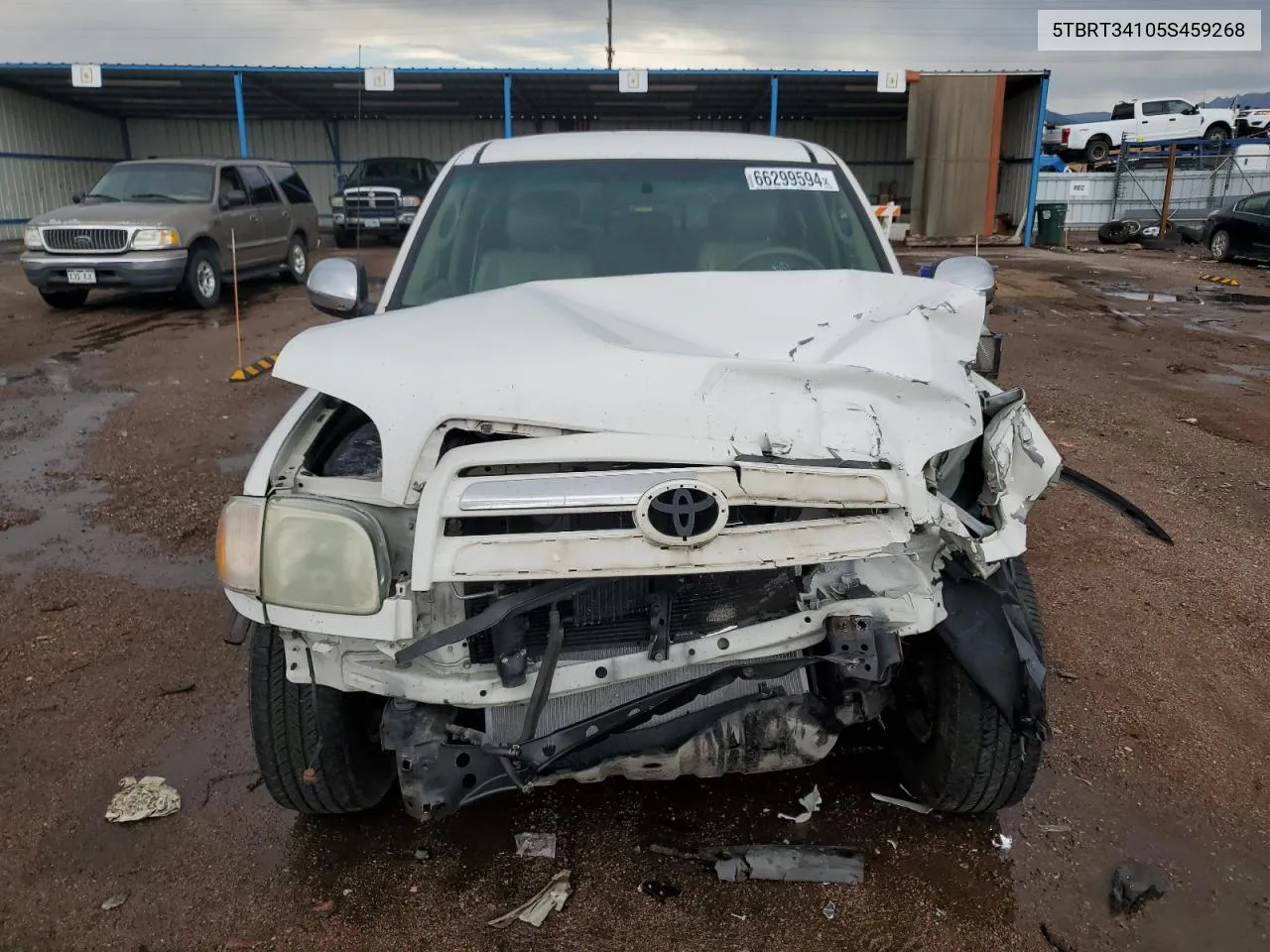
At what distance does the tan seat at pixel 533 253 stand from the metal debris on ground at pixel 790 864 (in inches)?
78.6

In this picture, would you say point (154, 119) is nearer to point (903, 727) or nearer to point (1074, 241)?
point (1074, 241)

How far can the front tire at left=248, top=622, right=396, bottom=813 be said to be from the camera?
8.04 ft

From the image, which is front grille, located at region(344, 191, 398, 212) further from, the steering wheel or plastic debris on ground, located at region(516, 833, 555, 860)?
plastic debris on ground, located at region(516, 833, 555, 860)

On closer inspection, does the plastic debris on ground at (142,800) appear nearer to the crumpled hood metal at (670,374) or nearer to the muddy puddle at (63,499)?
the crumpled hood metal at (670,374)

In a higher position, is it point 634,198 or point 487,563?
point 634,198

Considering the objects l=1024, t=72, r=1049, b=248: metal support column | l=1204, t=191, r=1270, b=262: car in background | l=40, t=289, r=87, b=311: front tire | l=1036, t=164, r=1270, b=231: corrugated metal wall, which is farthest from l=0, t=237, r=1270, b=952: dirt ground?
l=1036, t=164, r=1270, b=231: corrugated metal wall

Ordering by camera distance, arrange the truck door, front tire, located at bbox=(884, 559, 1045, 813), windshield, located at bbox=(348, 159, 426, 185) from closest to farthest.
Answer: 1. front tire, located at bbox=(884, 559, 1045, 813)
2. the truck door
3. windshield, located at bbox=(348, 159, 426, 185)

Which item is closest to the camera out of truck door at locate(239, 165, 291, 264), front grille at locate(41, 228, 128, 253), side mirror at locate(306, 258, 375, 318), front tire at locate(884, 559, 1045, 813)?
front tire at locate(884, 559, 1045, 813)

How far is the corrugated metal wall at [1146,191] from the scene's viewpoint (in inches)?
986

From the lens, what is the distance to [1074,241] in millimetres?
23922

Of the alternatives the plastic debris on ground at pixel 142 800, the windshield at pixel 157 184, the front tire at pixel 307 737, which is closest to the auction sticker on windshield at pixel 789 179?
the front tire at pixel 307 737

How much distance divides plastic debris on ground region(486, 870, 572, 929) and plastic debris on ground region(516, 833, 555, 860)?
96mm

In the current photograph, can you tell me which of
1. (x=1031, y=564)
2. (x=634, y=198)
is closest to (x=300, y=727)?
(x=634, y=198)

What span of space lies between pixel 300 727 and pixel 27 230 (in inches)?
458
